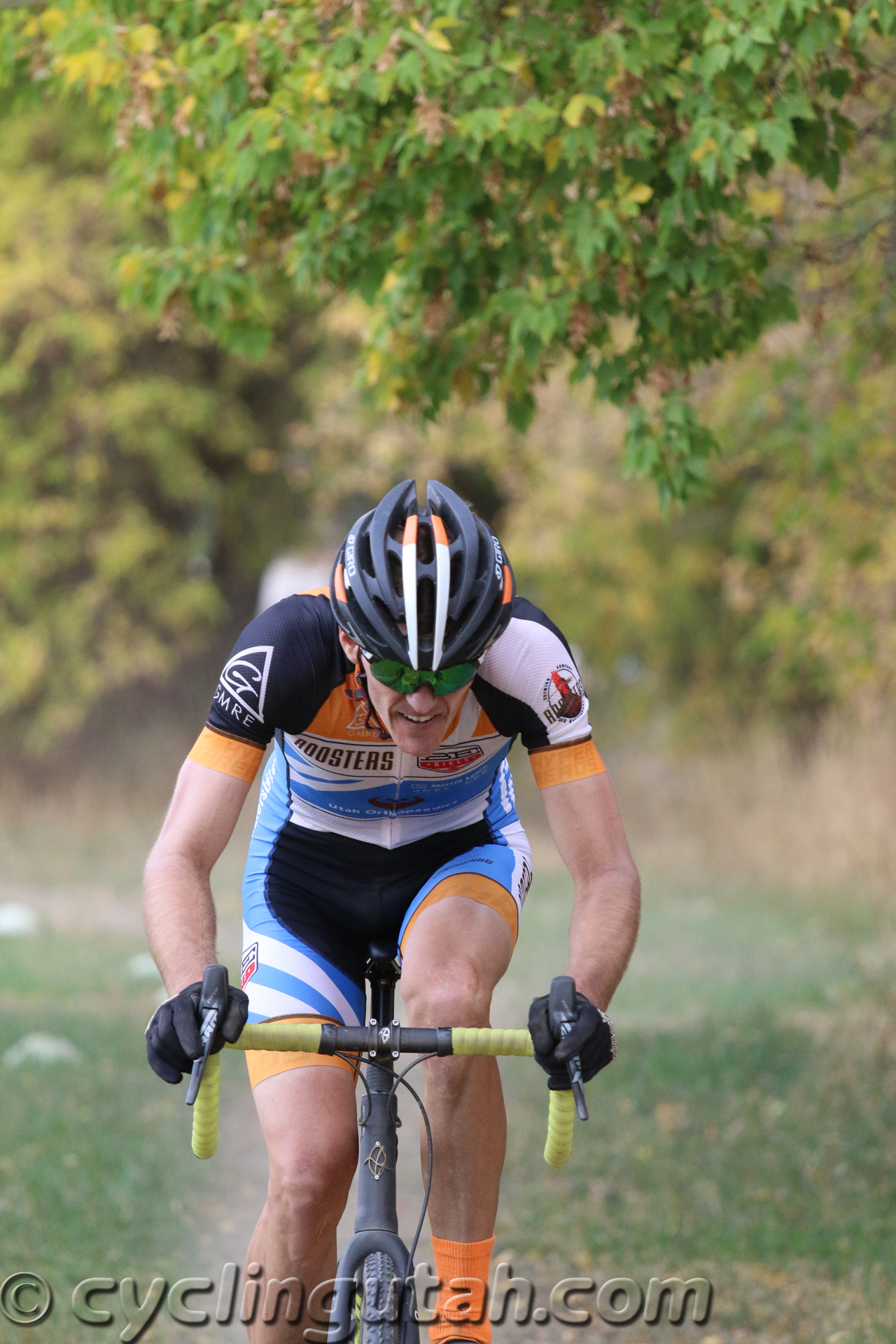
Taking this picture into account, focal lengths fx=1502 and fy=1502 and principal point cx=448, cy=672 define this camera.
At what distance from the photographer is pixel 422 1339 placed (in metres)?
4.64

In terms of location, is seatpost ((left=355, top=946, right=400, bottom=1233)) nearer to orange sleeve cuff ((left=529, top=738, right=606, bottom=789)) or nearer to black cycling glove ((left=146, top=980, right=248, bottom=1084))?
black cycling glove ((left=146, top=980, right=248, bottom=1084))

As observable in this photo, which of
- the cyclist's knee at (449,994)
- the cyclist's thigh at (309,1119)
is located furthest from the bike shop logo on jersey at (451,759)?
the cyclist's thigh at (309,1119)

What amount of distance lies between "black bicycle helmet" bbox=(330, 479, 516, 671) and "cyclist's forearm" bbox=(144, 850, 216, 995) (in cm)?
62

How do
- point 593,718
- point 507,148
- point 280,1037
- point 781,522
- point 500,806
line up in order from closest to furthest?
point 280,1037 → point 500,806 → point 507,148 → point 781,522 → point 593,718

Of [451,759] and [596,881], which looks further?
[451,759]

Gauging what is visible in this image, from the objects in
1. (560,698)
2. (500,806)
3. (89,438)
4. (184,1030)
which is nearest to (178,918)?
(184,1030)

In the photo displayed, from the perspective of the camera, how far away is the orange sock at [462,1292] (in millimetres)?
3107

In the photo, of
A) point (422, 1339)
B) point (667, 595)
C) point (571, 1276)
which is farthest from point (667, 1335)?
point (667, 595)

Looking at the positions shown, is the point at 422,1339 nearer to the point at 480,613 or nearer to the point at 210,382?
the point at 480,613

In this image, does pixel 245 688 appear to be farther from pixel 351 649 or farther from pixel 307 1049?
pixel 307 1049

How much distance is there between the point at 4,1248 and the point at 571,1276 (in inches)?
78.3

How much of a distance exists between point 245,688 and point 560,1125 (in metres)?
1.14

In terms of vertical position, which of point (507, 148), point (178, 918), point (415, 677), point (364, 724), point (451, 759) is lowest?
point (178, 918)

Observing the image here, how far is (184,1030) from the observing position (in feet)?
8.62
